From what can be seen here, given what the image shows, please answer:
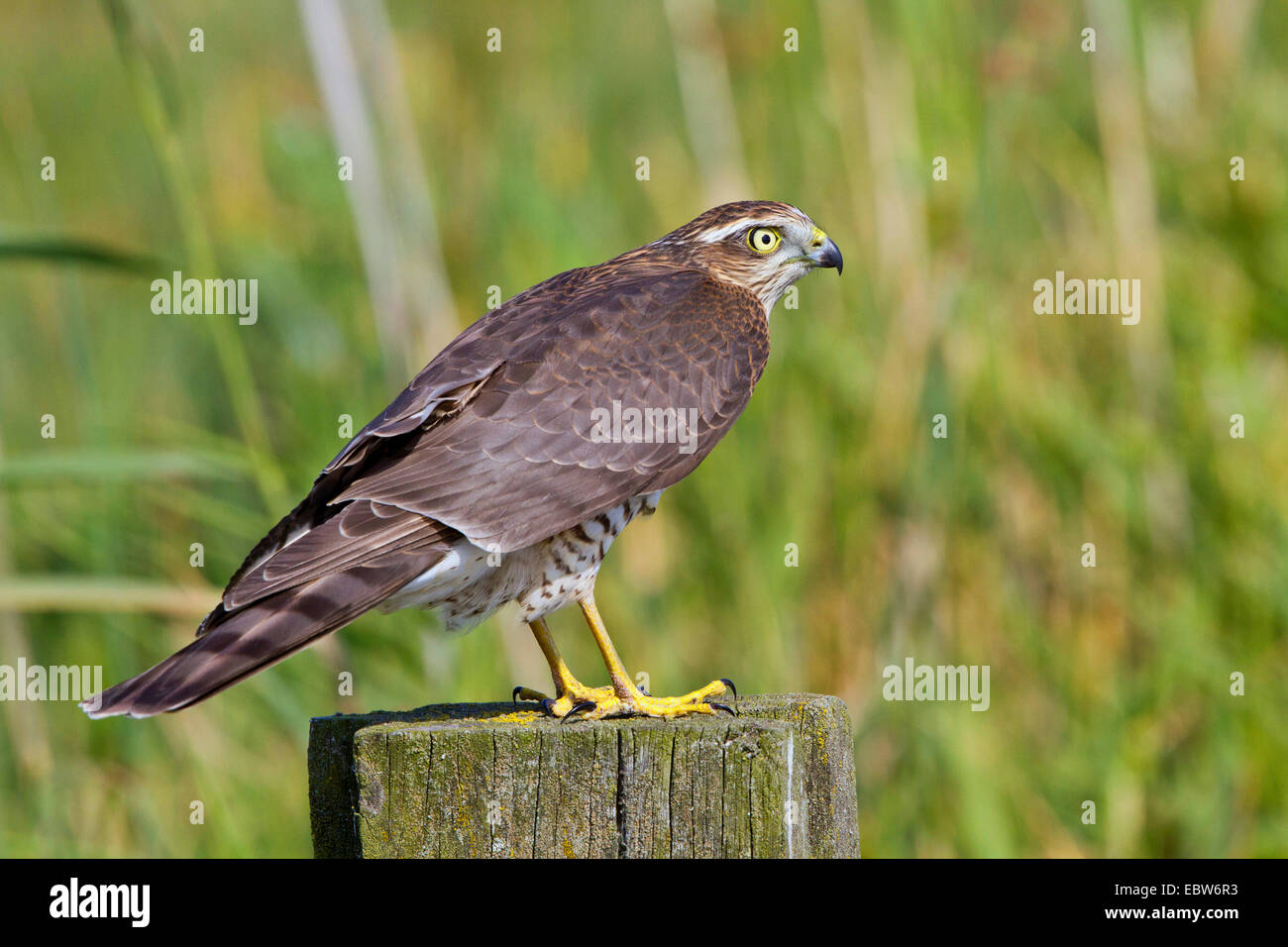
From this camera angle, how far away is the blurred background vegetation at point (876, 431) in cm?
480

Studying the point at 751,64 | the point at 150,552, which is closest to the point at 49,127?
the point at 150,552

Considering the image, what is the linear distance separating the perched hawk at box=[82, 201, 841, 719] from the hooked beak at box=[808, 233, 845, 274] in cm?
33

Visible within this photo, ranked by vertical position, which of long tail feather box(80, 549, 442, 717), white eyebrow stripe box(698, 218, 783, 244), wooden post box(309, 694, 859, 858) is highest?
white eyebrow stripe box(698, 218, 783, 244)

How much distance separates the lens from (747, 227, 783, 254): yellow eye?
4.42m

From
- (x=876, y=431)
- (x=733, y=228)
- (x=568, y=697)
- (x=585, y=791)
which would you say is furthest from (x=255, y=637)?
(x=876, y=431)

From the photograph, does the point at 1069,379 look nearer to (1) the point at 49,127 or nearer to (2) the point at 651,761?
(2) the point at 651,761

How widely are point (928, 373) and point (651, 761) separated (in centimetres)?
267

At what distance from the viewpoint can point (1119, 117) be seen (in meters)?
5.65

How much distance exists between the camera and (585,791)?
8.60 ft

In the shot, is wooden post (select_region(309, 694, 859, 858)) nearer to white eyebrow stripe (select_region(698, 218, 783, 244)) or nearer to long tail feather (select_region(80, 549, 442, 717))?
long tail feather (select_region(80, 549, 442, 717))

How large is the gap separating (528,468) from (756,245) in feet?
4.26

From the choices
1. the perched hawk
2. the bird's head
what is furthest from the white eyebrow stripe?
the perched hawk

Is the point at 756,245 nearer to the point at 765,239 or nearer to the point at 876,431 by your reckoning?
the point at 765,239

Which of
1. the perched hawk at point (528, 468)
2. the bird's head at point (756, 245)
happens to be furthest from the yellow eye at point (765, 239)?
the perched hawk at point (528, 468)
